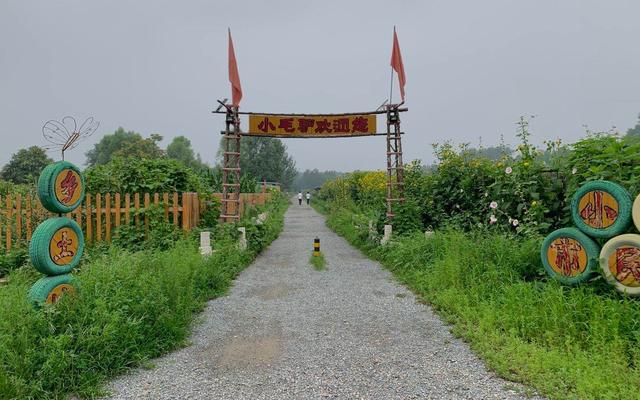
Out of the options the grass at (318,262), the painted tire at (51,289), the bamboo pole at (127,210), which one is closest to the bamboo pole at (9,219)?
the bamboo pole at (127,210)

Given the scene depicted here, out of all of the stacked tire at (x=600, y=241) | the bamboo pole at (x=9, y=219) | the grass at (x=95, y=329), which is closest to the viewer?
the grass at (x=95, y=329)

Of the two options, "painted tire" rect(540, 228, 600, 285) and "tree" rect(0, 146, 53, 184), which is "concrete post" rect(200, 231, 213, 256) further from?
"tree" rect(0, 146, 53, 184)

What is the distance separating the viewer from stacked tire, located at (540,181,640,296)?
12.7ft

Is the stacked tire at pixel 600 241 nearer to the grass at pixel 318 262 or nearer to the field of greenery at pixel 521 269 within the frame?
the field of greenery at pixel 521 269

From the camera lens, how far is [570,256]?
434cm

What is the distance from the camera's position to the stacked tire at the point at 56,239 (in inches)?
144

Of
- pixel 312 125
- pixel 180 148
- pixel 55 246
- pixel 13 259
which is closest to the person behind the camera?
pixel 55 246

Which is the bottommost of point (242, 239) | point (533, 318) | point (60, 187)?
point (533, 318)

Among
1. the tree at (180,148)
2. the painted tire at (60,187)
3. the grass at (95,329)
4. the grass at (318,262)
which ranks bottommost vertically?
the grass at (318,262)

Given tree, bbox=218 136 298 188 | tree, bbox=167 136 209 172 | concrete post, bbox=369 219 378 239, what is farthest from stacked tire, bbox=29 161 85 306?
tree, bbox=167 136 209 172

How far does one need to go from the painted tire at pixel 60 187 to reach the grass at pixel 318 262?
15.1ft

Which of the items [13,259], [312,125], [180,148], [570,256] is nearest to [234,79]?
[312,125]

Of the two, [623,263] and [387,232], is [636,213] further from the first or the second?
[387,232]

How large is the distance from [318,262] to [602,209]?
5.17 m
